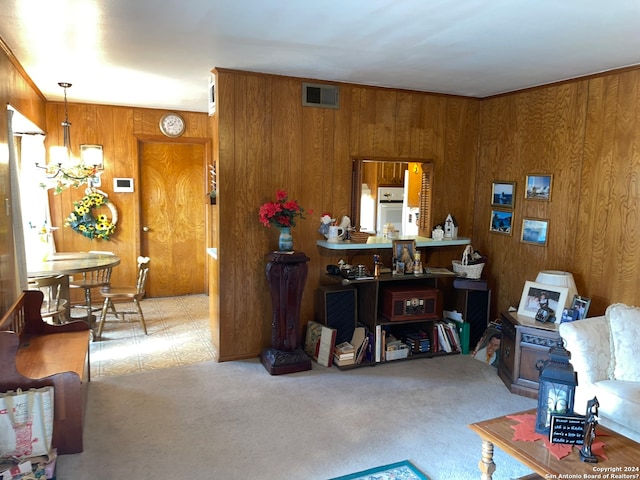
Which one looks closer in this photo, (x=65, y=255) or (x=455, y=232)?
(x=455, y=232)

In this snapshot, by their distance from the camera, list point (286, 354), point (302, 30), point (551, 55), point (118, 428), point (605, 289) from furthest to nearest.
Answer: point (286, 354) → point (605, 289) → point (551, 55) → point (118, 428) → point (302, 30)

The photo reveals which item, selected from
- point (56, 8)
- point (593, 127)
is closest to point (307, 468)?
point (56, 8)

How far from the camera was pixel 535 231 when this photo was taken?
4.32 meters

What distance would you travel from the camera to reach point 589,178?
3848 mm

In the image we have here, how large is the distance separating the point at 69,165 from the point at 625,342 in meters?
5.63

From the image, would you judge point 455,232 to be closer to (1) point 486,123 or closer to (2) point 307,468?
(1) point 486,123

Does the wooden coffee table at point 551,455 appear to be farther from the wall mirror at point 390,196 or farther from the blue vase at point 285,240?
the wall mirror at point 390,196

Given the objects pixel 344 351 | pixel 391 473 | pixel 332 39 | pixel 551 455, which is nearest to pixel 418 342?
pixel 344 351

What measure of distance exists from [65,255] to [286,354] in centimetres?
285

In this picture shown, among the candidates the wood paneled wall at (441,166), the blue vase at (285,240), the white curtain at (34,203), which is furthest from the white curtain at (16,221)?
the blue vase at (285,240)

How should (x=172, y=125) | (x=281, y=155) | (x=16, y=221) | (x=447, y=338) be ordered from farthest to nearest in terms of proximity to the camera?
(x=172, y=125), (x=447, y=338), (x=281, y=155), (x=16, y=221)

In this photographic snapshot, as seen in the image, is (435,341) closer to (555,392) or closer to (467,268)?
(467,268)

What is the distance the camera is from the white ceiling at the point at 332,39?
2484 millimetres
